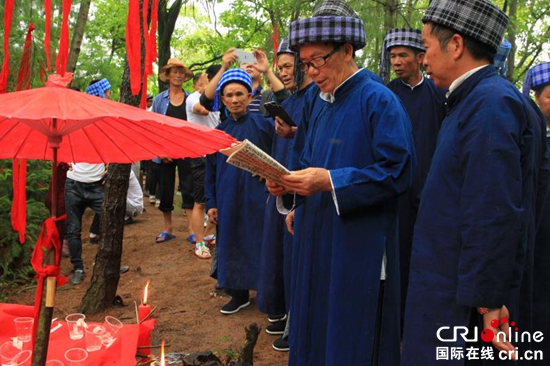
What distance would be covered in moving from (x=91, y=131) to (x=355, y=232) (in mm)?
1291

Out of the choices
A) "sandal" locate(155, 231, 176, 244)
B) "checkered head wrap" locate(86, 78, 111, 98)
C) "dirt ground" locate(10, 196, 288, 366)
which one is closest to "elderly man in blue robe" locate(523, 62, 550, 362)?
"dirt ground" locate(10, 196, 288, 366)

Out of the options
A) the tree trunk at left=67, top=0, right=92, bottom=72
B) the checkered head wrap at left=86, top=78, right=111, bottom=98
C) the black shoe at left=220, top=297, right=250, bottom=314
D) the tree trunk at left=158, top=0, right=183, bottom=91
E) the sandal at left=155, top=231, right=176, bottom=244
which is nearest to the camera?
the black shoe at left=220, top=297, right=250, bottom=314

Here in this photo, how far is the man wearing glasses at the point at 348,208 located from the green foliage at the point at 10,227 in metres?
4.46

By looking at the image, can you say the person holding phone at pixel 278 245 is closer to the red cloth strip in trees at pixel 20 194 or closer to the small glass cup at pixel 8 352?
the red cloth strip in trees at pixel 20 194

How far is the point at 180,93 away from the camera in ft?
24.5

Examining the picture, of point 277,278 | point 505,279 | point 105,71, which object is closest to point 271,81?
point 277,278

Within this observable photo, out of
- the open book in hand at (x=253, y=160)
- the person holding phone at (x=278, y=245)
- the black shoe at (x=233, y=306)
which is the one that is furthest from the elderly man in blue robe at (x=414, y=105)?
the black shoe at (x=233, y=306)

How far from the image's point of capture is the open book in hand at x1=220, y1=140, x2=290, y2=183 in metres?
2.08

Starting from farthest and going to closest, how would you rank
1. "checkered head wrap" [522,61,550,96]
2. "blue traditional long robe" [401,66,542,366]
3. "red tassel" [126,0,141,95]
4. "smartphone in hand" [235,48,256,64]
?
"smartphone in hand" [235,48,256,64]
"checkered head wrap" [522,61,550,96]
"red tassel" [126,0,141,95]
"blue traditional long robe" [401,66,542,366]

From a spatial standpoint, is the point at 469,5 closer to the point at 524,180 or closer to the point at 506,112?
the point at 506,112

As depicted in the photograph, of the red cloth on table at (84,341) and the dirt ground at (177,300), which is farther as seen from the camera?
the dirt ground at (177,300)

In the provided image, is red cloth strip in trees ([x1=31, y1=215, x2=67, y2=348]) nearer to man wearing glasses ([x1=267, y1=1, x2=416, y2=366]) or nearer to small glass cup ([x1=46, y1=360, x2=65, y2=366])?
small glass cup ([x1=46, y1=360, x2=65, y2=366])

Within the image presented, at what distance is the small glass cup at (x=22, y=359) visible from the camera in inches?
97.9

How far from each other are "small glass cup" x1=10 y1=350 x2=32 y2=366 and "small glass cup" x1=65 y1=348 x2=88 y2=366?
17 cm
